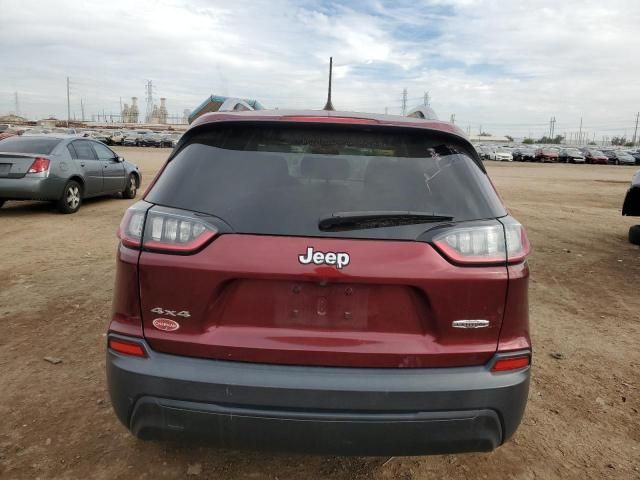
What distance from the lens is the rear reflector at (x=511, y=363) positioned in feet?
6.94

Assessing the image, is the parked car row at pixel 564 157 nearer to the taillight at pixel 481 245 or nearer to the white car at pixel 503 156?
the white car at pixel 503 156

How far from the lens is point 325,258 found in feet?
6.59

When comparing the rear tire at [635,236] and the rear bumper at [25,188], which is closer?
the rear tire at [635,236]

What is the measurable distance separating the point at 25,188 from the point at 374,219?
31.2ft

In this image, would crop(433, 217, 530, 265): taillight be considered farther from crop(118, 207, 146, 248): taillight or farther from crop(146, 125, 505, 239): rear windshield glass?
crop(118, 207, 146, 248): taillight

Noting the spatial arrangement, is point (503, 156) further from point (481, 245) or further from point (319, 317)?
point (319, 317)

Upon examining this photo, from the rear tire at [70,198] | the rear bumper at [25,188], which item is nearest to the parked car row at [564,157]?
the rear tire at [70,198]

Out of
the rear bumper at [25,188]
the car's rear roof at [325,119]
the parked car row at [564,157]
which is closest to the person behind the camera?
the car's rear roof at [325,119]

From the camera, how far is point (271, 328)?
206 cm

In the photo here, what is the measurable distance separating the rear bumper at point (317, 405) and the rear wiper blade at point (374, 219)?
573 mm

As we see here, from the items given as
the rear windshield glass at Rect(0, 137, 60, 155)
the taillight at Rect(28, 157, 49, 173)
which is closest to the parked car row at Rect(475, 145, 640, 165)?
the rear windshield glass at Rect(0, 137, 60, 155)

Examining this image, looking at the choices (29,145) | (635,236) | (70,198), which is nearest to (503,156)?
(635,236)

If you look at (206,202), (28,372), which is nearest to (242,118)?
(206,202)

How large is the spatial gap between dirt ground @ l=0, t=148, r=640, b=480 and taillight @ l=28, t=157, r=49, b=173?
2.87m
